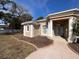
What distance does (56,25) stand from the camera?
79.0 ft

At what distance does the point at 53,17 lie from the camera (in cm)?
2023

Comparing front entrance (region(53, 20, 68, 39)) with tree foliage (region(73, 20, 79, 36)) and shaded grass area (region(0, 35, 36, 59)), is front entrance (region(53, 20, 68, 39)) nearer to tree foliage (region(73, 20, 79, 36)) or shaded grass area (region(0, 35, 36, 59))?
tree foliage (region(73, 20, 79, 36))

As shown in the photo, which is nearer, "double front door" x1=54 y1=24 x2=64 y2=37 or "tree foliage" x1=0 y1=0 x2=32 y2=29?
"double front door" x1=54 y1=24 x2=64 y2=37

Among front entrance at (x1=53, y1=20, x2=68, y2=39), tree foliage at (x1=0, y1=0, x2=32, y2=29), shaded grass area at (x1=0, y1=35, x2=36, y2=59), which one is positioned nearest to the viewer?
shaded grass area at (x1=0, y1=35, x2=36, y2=59)

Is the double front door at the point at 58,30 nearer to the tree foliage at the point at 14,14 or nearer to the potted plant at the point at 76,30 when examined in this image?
the potted plant at the point at 76,30

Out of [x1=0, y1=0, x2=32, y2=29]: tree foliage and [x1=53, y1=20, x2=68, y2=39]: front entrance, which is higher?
[x1=0, y1=0, x2=32, y2=29]: tree foliage

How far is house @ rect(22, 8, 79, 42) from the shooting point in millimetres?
17297

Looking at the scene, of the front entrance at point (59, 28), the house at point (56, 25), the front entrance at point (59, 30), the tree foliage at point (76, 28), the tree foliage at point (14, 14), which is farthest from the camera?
the tree foliage at point (14, 14)

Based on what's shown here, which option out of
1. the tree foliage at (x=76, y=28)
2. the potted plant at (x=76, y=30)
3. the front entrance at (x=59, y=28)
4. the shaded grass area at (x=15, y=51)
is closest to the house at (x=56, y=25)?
the front entrance at (x=59, y=28)

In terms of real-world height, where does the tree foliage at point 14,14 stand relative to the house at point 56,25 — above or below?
above

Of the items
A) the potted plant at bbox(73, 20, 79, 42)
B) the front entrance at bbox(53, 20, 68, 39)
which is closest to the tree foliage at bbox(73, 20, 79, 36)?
the potted plant at bbox(73, 20, 79, 42)

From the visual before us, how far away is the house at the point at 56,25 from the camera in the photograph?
17297 mm

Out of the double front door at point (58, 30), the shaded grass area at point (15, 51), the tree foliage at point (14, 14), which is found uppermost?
the tree foliage at point (14, 14)

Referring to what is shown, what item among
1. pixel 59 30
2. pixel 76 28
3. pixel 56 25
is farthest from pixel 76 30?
pixel 56 25
